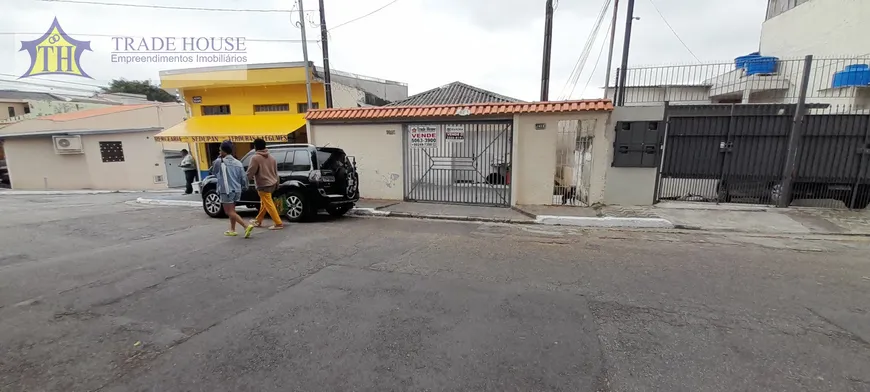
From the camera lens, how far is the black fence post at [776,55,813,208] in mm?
7617

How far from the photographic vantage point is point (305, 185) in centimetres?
768

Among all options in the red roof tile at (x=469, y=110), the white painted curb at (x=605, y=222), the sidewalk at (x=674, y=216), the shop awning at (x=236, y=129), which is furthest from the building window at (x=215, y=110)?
the white painted curb at (x=605, y=222)

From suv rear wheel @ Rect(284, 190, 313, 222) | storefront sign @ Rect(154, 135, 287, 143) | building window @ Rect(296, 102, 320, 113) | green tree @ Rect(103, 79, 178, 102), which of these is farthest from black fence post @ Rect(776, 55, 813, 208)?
green tree @ Rect(103, 79, 178, 102)

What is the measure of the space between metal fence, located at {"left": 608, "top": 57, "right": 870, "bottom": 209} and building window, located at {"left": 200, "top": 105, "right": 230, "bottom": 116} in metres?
15.6

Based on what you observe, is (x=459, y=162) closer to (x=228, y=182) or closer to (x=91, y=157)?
(x=228, y=182)

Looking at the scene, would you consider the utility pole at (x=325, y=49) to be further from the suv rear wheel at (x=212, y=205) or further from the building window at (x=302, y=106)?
the suv rear wheel at (x=212, y=205)

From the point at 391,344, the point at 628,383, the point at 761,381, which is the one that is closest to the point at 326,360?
the point at 391,344

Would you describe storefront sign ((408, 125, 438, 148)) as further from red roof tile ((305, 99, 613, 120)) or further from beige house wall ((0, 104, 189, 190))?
beige house wall ((0, 104, 189, 190))

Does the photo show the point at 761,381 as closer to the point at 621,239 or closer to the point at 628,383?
the point at 628,383

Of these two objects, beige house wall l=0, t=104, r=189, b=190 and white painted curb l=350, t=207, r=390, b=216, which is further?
beige house wall l=0, t=104, r=189, b=190

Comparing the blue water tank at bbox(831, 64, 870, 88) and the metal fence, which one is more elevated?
the blue water tank at bbox(831, 64, 870, 88)

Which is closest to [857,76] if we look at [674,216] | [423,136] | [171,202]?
[674,216]

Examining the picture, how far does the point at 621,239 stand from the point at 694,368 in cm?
402

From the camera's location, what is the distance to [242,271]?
4527mm
